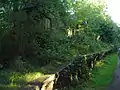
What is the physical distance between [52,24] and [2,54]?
10.2 ft

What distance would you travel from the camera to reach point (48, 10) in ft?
36.5

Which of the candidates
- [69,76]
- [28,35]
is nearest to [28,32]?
[28,35]

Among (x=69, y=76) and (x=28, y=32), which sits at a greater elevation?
(x=28, y=32)

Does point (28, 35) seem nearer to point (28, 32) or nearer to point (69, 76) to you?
point (28, 32)

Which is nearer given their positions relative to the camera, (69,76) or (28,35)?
(28,35)

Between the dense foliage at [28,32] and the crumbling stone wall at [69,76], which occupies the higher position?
the dense foliage at [28,32]

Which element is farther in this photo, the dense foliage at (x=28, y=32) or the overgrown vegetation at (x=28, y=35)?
the dense foliage at (x=28, y=32)

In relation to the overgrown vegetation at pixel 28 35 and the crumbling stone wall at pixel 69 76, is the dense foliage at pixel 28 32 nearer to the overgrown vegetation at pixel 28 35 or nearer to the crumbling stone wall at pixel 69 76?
the overgrown vegetation at pixel 28 35

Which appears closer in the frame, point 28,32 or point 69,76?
point 28,32

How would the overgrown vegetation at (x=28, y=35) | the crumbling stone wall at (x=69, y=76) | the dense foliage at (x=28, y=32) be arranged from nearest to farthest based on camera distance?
1. the crumbling stone wall at (x=69, y=76)
2. the overgrown vegetation at (x=28, y=35)
3. the dense foliage at (x=28, y=32)

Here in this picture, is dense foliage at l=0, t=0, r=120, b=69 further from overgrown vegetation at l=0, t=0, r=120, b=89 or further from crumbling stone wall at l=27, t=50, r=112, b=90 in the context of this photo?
crumbling stone wall at l=27, t=50, r=112, b=90

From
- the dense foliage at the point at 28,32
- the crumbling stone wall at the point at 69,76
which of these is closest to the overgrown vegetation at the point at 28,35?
the dense foliage at the point at 28,32

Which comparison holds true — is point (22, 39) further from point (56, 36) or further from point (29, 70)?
point (56, 36)

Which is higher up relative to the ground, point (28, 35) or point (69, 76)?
point (28, 35)
